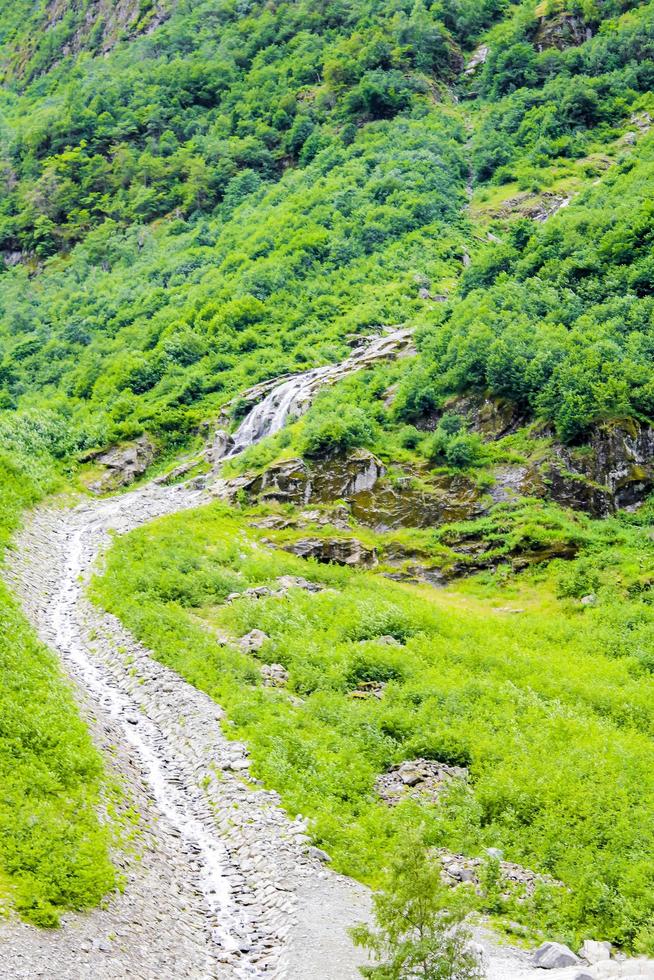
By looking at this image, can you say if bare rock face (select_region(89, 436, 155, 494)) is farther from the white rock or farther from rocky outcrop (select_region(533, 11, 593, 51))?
rocky outcrop (select_region(533, 11, 593, 51))

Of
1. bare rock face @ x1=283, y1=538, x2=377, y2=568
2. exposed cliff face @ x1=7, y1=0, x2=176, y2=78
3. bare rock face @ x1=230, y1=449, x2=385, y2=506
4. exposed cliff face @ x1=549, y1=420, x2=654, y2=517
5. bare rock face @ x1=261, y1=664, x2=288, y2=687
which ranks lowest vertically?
exposed cliff face @ x1=549, y1=420, x2=654, y2=517

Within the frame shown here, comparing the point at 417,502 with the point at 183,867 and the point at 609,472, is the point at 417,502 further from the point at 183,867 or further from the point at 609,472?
the point at 183,867

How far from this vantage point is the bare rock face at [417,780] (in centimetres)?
2064

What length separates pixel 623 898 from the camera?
53.6 feet

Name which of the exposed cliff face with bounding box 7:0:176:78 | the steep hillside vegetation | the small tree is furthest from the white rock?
the exposed cliff face with bounding box 7:0:176:78

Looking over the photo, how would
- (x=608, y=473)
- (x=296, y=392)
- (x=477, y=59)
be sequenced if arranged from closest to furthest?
(x=608, y=473) → (x=296, y=392) → (x=477, y=59)

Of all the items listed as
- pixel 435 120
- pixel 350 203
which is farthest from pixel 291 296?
pixel 435 120

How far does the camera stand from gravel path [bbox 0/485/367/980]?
14227mm

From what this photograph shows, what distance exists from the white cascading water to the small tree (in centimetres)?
4025

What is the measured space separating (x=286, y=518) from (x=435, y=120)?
226 ft

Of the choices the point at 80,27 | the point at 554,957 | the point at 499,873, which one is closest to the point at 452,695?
the point at 499,873

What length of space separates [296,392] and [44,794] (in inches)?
1536

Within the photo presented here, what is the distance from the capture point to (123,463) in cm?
5444

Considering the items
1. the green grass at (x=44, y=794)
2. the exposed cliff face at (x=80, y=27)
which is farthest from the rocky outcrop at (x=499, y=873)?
the exposed cliff face at (x=80, y=27)
